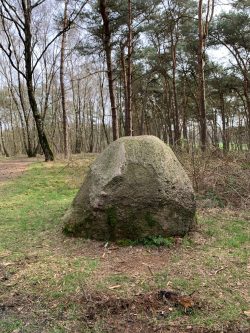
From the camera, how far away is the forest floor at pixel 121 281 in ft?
9.98

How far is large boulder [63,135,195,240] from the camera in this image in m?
4.73

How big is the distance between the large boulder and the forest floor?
22 centimetres

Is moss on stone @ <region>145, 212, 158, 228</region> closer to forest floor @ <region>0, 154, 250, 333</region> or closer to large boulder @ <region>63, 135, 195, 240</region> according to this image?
large boulder @ <region>63, 135, 195, 240</region>

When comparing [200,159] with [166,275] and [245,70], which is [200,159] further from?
[245,70]

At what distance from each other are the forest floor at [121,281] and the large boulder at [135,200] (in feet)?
0.72

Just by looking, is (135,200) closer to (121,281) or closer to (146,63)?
(121,281)

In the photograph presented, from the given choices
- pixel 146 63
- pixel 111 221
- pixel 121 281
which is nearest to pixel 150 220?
pixel 111 221

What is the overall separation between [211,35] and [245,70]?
342 centimetres

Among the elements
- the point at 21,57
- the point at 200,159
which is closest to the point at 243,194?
the point at 200,159

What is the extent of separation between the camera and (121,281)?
3.71 metres

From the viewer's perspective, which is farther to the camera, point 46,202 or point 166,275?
point 46,202

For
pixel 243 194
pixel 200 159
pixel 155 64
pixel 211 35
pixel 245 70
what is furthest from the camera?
pixel 155 64

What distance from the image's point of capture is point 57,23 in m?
17.0

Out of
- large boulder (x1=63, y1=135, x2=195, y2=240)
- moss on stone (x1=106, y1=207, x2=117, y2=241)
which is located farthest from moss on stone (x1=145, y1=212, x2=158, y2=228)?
moss on stone (x1=106, y1=207, x2=117, y2=241)
